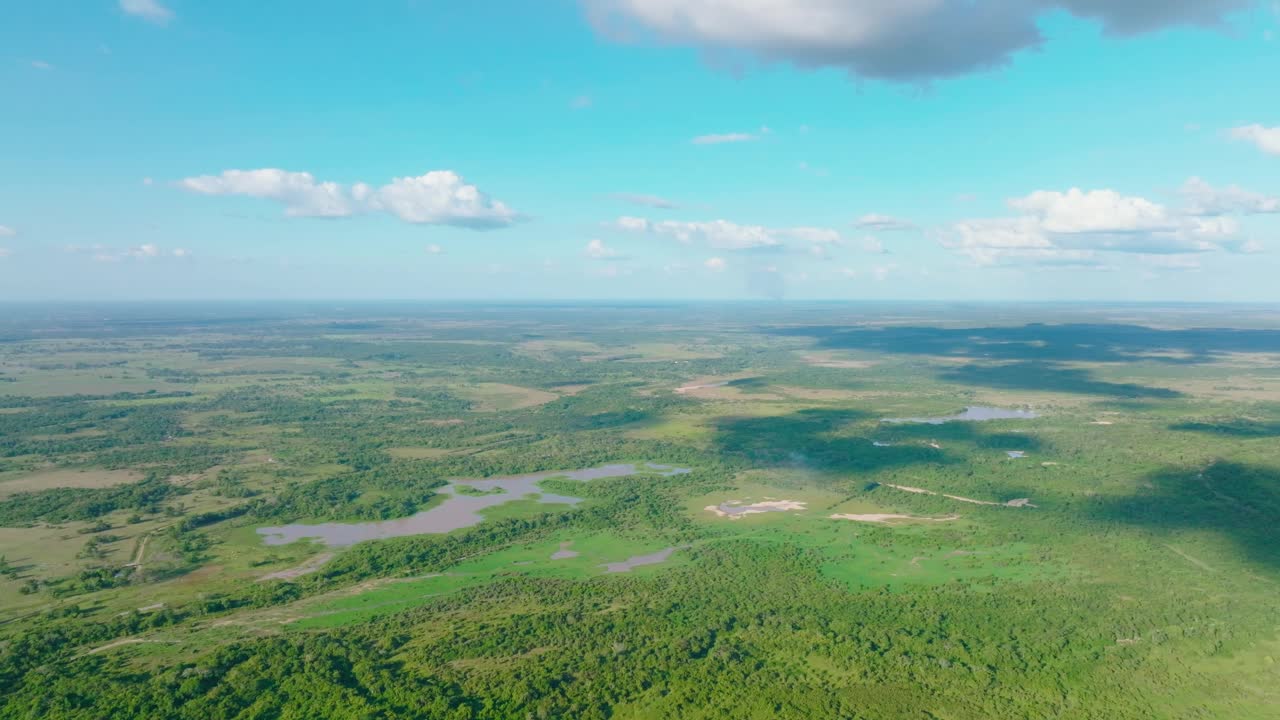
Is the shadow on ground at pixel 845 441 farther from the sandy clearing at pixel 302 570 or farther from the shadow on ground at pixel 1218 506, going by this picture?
the sandy clearing at pixel 302 570

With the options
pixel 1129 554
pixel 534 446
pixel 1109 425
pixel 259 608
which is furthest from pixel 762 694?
pixel 1109 425

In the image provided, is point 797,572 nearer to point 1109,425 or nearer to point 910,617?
point 910,617

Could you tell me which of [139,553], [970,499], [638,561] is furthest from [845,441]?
[139,553]

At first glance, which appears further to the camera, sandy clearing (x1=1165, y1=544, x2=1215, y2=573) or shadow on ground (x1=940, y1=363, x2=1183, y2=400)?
shadow on ground (x1=940, y1=363, x2=1183, y2=400)

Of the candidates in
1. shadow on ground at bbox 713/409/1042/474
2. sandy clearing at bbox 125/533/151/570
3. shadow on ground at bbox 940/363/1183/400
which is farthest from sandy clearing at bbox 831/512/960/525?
shadow on ground at bbox 940/363/1183/400

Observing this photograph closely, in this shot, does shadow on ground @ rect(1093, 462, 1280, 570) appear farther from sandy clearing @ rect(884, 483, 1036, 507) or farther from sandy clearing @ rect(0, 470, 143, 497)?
sandy clearing @ rect(0, 470, 143, 497)
